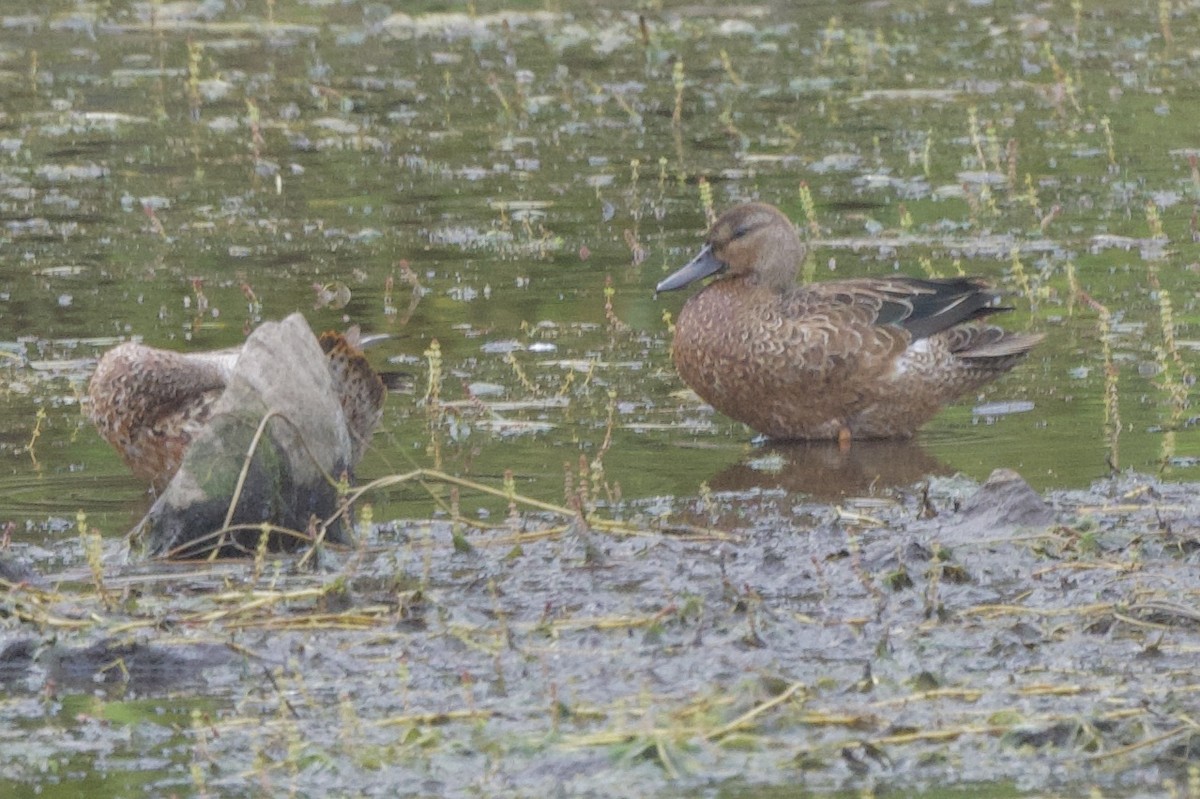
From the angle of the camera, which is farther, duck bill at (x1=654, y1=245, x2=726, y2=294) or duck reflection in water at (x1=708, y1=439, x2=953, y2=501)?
duck bill at (x1=654, y1=245, x2=726, y2=294)

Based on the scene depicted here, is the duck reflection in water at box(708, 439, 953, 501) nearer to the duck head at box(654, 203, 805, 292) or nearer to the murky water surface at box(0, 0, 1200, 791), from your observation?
the murky water surface at box(0, 0, 1200, 791)

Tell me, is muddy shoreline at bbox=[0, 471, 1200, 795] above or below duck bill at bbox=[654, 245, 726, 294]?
below

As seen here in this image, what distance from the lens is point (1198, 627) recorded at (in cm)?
497

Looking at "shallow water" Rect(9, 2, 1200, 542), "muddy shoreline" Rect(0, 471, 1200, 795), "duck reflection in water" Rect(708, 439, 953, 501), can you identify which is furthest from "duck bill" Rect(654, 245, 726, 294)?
"muddy shoreline" Rect(0, 471, 1200, 795)

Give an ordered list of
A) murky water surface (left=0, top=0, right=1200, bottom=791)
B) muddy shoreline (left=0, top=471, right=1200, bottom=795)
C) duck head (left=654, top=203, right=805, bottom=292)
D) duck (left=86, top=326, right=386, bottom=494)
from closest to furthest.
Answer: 1. muddy shoreline (left=0, top=471, right=1200, bottom=795)
2. duck (left=86, top=326, right=386, bottom=494)
3. murky water surface (left=0, top=0, right=1200, bottom=791)
4. duck head (left=654, top=203, right=805, bottom=292)

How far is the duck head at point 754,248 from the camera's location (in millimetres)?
7875

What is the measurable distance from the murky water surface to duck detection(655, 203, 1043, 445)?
160 millimetres

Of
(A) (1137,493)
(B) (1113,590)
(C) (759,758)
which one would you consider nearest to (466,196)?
(A) (1137,493)

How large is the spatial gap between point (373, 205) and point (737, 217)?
161 inches

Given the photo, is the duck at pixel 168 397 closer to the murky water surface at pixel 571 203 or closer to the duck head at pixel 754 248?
the murky water surface at pixel 571 203

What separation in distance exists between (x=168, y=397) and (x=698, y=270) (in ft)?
6.78

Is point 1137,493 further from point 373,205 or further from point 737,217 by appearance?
point 373,205

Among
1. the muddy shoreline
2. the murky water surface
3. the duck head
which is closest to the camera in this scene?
the muddy shoreline

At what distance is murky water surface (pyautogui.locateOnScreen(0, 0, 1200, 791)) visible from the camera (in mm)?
7461
